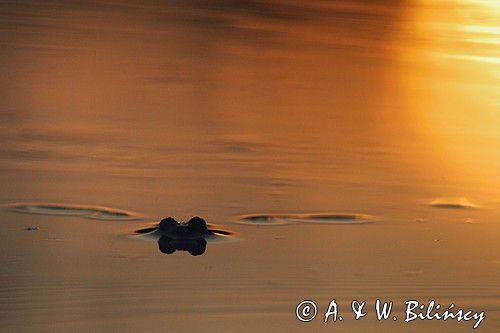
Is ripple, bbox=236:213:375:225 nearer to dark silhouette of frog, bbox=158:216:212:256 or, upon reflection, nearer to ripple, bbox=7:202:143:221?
dark silhouette of frog, bbox=158:216:212:256

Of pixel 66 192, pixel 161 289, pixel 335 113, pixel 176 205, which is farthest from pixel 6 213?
pixel 335 113

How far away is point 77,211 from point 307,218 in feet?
2.66

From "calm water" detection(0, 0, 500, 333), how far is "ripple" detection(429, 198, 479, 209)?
0.04 ft

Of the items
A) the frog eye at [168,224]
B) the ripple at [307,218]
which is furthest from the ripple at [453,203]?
the frog eye at [168,224]

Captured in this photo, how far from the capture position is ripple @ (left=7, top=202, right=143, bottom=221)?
13.7ft

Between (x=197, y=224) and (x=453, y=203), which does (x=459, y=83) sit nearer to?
(x=453, y=203)

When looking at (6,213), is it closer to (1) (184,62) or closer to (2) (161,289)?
(2) (161,289)

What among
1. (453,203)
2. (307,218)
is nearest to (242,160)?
(307,218)

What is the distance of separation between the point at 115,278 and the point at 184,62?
9.66ft

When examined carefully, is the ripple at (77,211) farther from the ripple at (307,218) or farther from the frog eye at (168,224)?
the ripple at (307,218)

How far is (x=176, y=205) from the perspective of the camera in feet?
14.2

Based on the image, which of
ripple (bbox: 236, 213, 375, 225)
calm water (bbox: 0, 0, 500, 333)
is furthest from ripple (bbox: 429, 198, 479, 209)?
ripple (bbox: 236, 213, 375, 225)

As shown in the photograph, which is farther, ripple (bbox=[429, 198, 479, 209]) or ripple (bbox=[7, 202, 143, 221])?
ripple (bbox=[429, 198, 479, 209])

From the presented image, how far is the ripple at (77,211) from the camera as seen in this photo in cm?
417
